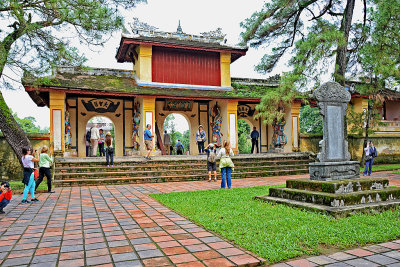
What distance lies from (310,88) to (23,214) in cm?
1060

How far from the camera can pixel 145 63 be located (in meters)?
17.0

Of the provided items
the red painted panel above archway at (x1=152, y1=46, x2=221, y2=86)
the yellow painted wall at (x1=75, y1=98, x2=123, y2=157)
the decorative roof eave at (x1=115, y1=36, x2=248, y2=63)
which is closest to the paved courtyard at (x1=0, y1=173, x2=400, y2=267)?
the yellow painted wall at (x1=75, y1=98, x2=123, y2=157)

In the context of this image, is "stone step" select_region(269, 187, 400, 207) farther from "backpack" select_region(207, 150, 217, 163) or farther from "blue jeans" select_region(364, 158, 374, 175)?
"blue jeans" select_region(364, 158, 374, 175)

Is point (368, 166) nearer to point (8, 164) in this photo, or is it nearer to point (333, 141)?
point (333, 141)

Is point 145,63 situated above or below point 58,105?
above

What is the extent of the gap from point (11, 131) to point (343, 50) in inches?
496

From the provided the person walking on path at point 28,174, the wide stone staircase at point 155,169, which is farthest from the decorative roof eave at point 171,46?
the person walking on path at point 28,174

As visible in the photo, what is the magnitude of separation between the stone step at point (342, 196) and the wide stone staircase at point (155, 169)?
620cm

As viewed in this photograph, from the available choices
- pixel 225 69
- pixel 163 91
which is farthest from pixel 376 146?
pixel 163 91

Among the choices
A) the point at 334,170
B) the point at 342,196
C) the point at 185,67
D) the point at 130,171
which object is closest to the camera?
the point at 342,196

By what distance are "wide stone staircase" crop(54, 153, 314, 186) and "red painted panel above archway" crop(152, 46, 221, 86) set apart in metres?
5.65

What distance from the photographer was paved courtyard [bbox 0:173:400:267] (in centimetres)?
326

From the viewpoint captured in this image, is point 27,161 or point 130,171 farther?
point 130,171

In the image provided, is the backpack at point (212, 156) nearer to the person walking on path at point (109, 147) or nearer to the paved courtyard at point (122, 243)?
the person walking on path at point (109, 147)
